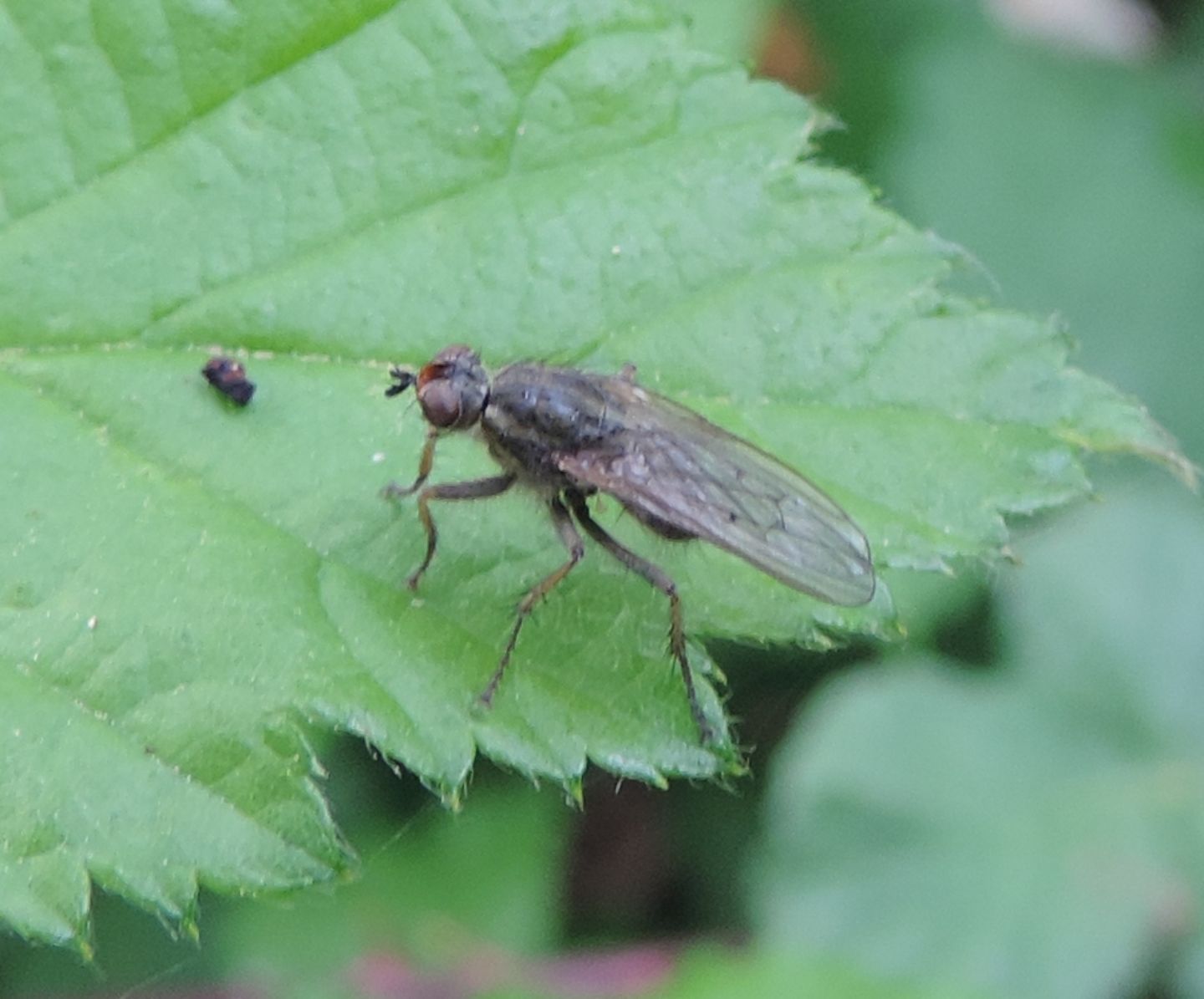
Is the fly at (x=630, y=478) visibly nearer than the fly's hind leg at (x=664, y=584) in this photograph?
No

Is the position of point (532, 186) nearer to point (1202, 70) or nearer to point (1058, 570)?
point (1058, 570)

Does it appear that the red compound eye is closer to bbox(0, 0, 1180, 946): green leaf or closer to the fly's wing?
bbox(0, 0, 1180, 946): green leaf

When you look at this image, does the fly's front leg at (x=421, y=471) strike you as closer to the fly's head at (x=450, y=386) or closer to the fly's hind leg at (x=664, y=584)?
the fly's head at (x=450, y=386)

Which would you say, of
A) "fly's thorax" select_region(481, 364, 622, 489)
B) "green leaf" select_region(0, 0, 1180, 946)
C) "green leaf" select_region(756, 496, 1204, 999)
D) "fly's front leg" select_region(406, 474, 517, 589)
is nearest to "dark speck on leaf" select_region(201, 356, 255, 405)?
"green leaf" select_region(0, 0, 1180, 946)

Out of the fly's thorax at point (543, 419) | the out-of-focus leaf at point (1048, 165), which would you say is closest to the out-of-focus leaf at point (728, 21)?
the out-of-focus leaf at point (1048, 165)

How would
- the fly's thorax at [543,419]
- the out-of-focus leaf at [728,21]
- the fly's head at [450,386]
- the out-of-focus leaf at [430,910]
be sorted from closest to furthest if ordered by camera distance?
the fly's head at [450,386] → the fly's thorax at [543,419] → the out-of-focus leaf at [430,910] → the out-of-focus leaf at [728,21]

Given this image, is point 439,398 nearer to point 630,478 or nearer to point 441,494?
point 441,494

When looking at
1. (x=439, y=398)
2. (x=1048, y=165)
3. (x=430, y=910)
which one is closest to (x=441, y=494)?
(x=439, y=398)
